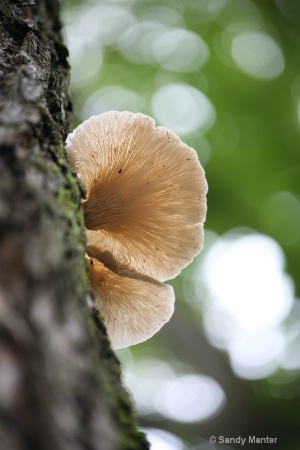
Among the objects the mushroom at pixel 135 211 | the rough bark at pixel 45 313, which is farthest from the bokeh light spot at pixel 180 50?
the rough bark at pixel 45 313

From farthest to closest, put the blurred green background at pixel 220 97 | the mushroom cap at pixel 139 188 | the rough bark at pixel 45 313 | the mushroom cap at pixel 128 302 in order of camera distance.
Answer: the blurred green background at pixel 220 97
the mushroom cap at pixel 128 302
the mushroom cap at pixel 139 188
the rough bark at pixel 45 313

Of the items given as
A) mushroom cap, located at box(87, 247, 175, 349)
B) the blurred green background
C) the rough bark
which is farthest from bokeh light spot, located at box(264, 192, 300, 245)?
the rough bark

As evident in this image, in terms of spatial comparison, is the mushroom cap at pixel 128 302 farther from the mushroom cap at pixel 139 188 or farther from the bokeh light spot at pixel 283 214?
the bokeh light spot at pixel 283 214

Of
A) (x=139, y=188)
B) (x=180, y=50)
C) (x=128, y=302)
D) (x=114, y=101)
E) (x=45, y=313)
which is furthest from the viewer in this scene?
(x=114, y=101)

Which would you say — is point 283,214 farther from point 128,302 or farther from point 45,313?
point 45,313

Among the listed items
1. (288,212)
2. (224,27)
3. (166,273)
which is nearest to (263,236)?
(288,212)

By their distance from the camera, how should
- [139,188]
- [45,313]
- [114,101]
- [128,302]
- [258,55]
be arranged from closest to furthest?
1. [45,313]
2. [139,188]
3. [128,302]
4. [258,55]
5. [114,101]

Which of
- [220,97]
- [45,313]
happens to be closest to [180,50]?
[220,97]

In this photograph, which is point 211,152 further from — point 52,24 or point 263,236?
point 52,24
